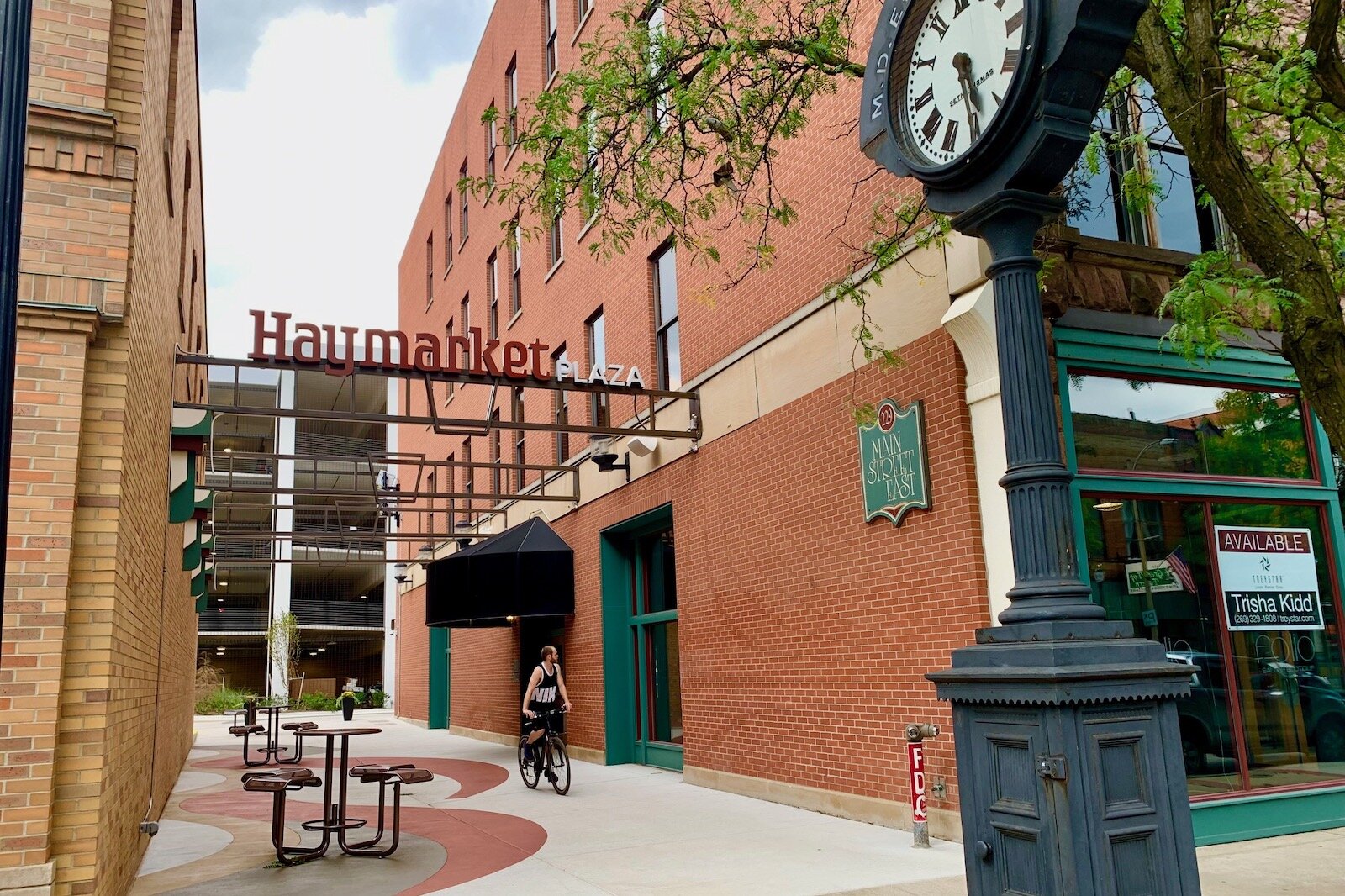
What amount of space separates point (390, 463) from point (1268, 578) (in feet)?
47.4

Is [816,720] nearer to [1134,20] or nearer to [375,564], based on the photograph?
[1134,20]

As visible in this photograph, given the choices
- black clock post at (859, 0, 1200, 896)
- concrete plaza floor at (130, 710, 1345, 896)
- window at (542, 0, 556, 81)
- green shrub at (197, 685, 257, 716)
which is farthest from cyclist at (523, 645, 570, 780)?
green shrub at (197, 685, 257, 716)

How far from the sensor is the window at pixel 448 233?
30.0 m

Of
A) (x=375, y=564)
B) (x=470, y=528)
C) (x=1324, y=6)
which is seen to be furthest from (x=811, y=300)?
(x=375, y=564)

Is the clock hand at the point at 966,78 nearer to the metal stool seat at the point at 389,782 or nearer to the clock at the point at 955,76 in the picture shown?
the clock at the point at 955,76

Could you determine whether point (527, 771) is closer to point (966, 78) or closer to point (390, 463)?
point (390, 463)

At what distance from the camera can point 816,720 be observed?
11.1m

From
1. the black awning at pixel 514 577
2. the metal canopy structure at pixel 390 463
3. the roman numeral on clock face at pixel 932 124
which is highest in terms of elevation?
the metal canopy structure at pixel 390 463

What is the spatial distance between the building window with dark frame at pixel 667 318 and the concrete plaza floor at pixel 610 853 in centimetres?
587

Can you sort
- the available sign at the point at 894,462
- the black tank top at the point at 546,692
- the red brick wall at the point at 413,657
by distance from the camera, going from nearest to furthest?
the available sign at the point at 894,462 < the black tank top at the point at 546,692 < the red brick wall at the point at 413,657

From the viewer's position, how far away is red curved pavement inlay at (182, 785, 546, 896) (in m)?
8.77

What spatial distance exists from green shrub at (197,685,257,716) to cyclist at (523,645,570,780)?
108 feet

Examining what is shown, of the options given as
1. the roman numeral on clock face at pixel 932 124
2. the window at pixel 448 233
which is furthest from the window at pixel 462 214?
the roman numeral on clock face at pixel 932 124

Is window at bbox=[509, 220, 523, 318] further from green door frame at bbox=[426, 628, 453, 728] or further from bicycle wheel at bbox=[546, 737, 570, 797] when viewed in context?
bicycle wheel at bbox=[546, 737, 570, 797]
